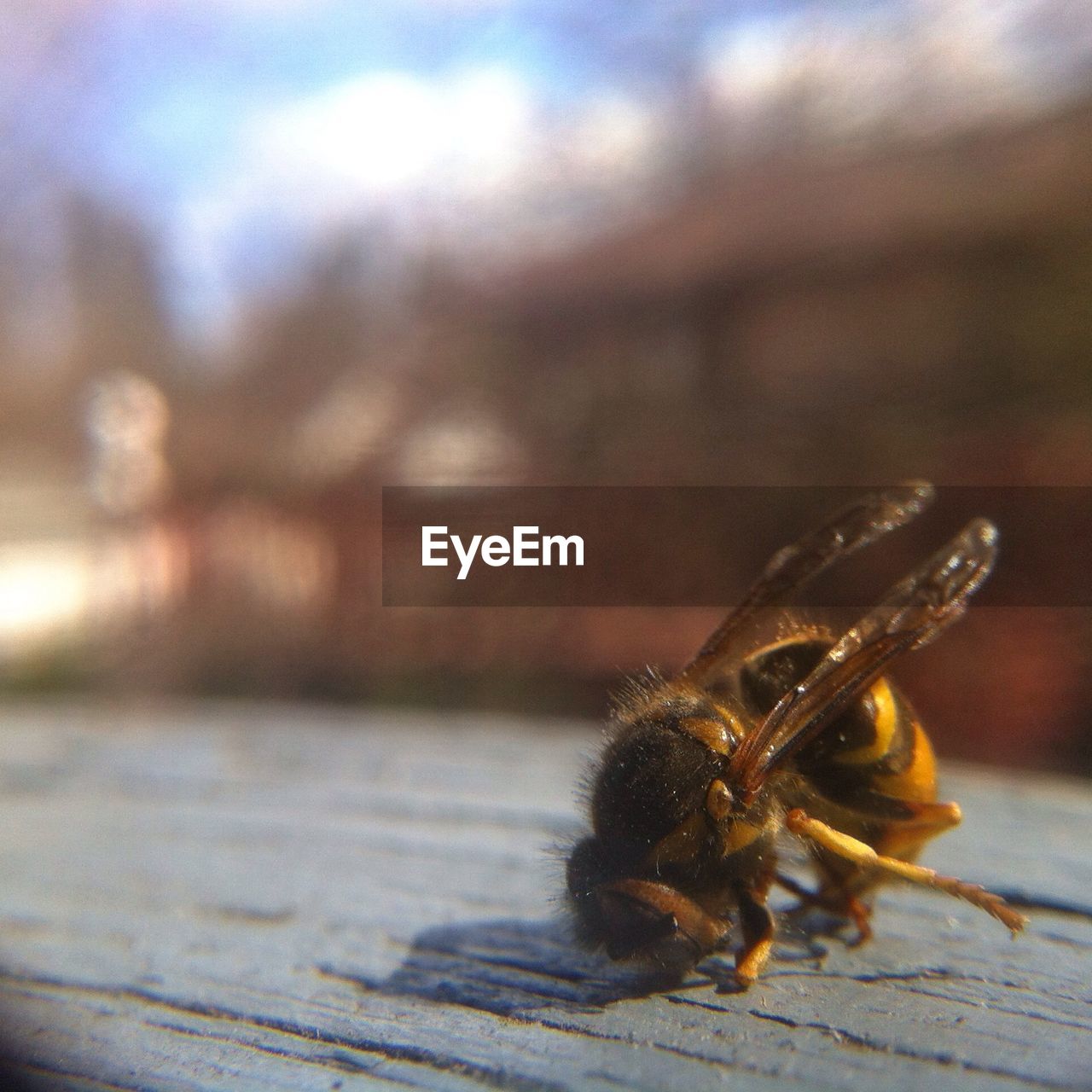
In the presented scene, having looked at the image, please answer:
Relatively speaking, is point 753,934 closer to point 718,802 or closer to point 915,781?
point 718,802

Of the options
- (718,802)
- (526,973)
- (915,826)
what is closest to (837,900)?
(915,826)

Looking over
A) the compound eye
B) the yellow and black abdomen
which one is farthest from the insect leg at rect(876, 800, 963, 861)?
the compound eye

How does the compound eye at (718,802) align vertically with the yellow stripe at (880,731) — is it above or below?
below

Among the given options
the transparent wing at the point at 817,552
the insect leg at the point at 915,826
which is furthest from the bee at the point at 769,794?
the transparent wing at the point at 817,552

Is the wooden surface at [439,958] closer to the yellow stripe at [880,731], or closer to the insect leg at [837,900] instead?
the insect leg at [837,900]

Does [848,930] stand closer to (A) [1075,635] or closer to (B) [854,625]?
(B) [854,625]

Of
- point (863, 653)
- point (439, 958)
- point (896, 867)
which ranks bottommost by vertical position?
point (439, 958)

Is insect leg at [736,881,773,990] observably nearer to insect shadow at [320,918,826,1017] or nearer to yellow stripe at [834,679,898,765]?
insect shadow at [320,918,826,1017]
